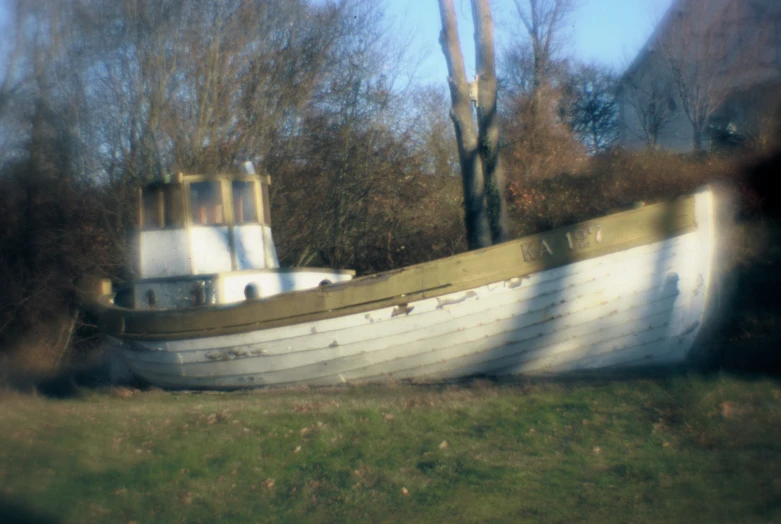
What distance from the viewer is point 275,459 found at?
514 cm

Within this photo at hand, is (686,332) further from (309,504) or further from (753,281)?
(309,504)

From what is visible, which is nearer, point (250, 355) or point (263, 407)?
point (263, 407)

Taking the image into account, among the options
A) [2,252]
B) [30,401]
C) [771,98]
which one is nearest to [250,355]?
[30,401]

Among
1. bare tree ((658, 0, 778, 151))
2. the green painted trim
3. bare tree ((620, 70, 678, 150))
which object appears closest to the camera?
the green painted trim

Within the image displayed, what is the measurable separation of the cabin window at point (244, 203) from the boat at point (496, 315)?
4.19 ft

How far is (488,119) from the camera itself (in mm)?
10188

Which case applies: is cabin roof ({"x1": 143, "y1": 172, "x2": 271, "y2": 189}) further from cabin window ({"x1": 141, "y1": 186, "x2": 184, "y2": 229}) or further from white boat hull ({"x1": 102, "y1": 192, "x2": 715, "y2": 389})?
white boat hull ({"x1": 102, "y1": 192, "x2": 715, "y2": 389})

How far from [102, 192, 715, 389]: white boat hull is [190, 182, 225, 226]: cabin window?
187cm

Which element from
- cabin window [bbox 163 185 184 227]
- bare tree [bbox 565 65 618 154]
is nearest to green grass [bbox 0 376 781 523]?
cabin window [bbox 163 185 184 227]

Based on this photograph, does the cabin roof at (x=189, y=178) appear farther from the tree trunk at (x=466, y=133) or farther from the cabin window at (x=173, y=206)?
the tree trunk at (x=466, y=133)

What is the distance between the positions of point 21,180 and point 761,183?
12142 millimetres

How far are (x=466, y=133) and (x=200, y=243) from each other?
4047 millimetres

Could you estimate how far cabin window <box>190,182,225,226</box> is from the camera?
28.8 feet

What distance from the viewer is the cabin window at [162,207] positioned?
28.6 feet
